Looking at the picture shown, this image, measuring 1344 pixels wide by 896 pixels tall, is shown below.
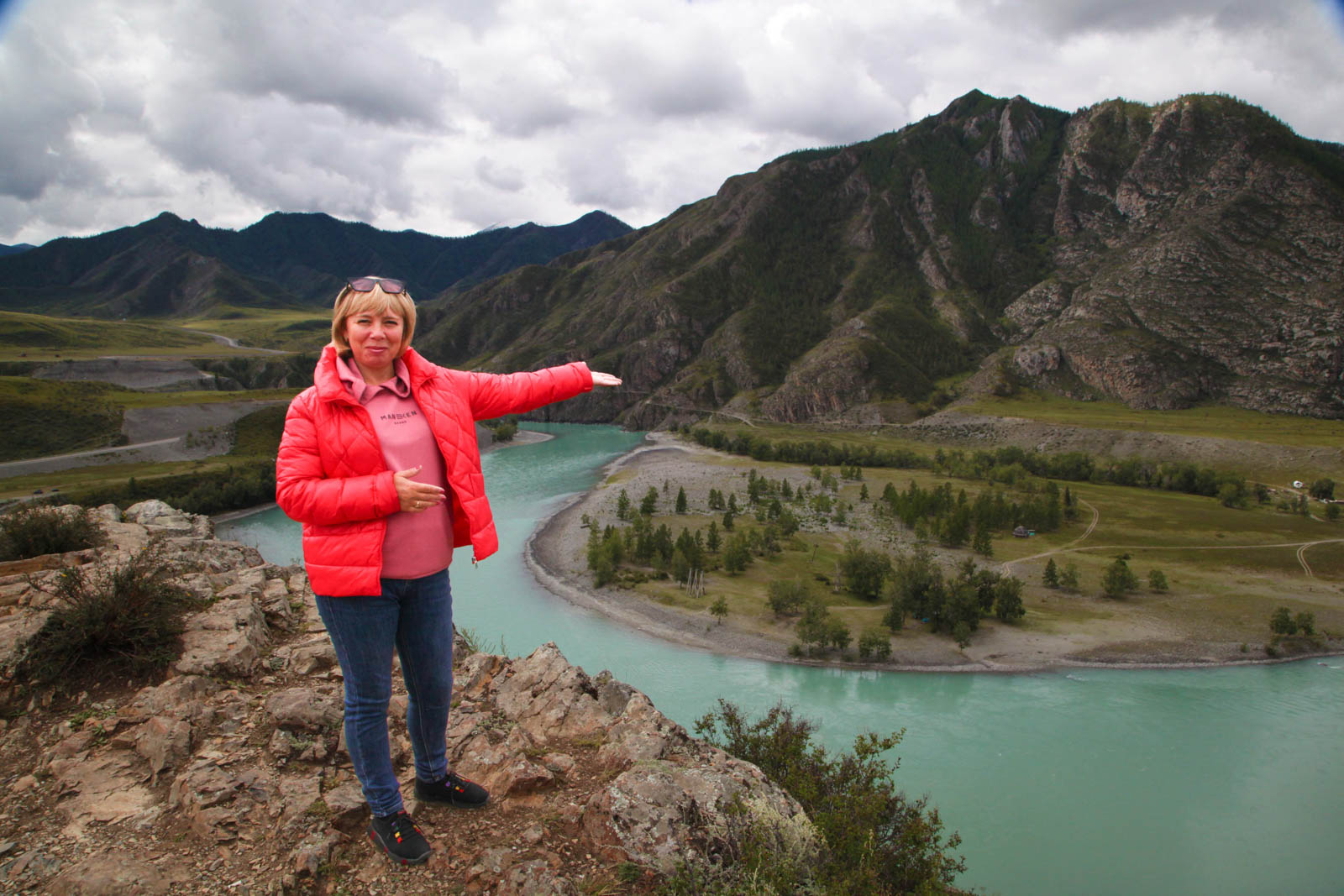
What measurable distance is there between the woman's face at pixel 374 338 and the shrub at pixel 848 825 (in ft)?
12.0

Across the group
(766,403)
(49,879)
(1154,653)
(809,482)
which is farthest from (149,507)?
(766,403)

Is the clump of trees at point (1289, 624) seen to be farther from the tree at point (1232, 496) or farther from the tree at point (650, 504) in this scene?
the tree at point (650, 504)

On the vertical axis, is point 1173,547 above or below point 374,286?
below

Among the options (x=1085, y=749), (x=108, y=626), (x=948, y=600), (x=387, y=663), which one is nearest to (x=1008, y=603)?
(x=948, y=600)

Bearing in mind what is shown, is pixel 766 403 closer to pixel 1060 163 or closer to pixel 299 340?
pixel 1060 163

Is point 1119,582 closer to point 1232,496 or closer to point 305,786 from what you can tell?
point 1232,496

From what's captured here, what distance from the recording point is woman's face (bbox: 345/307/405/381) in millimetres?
3164

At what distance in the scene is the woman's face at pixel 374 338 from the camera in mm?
3164

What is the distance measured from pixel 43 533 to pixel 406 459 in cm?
925

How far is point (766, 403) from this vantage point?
13238 centimetres

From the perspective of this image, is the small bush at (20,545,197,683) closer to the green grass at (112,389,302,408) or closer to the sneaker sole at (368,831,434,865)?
the sneaker sole at (368,831,434,865)

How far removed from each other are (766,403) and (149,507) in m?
123

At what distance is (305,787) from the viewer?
4.29 m

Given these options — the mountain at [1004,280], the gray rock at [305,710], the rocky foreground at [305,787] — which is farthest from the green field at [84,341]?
the gray rock at [305,710]
